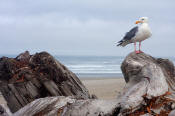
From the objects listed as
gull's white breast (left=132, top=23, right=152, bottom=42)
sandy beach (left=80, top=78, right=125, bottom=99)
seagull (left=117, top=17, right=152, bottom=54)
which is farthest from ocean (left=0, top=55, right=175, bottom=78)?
gull's white breast (left=132, top=23, right=152, bottom=42)

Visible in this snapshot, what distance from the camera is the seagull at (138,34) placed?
7137 millimetres

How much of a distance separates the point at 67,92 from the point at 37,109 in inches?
48.0

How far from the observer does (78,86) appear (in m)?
3.88

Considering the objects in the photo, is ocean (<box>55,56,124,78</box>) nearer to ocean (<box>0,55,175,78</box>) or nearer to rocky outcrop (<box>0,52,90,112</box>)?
ocean (<box>0,55,175,78</box>)

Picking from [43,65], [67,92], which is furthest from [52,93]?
[43,65]

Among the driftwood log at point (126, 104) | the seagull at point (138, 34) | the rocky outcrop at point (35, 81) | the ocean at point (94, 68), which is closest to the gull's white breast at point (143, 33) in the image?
the seagull at point (138, 34)

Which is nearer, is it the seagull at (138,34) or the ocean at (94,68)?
the seagull at (138,34)

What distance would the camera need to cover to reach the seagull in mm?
7137

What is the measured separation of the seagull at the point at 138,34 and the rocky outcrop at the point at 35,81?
386 centimetres

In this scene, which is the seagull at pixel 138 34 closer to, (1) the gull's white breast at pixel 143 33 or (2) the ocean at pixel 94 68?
(1) the gull's white breast at pixel 143 33

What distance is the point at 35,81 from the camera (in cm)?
377

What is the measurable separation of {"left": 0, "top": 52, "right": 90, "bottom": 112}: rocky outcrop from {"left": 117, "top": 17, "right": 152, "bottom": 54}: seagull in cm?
386

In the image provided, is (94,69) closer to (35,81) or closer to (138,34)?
(138,34)

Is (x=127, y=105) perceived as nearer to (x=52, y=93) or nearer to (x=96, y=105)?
(x=96, y=105)
